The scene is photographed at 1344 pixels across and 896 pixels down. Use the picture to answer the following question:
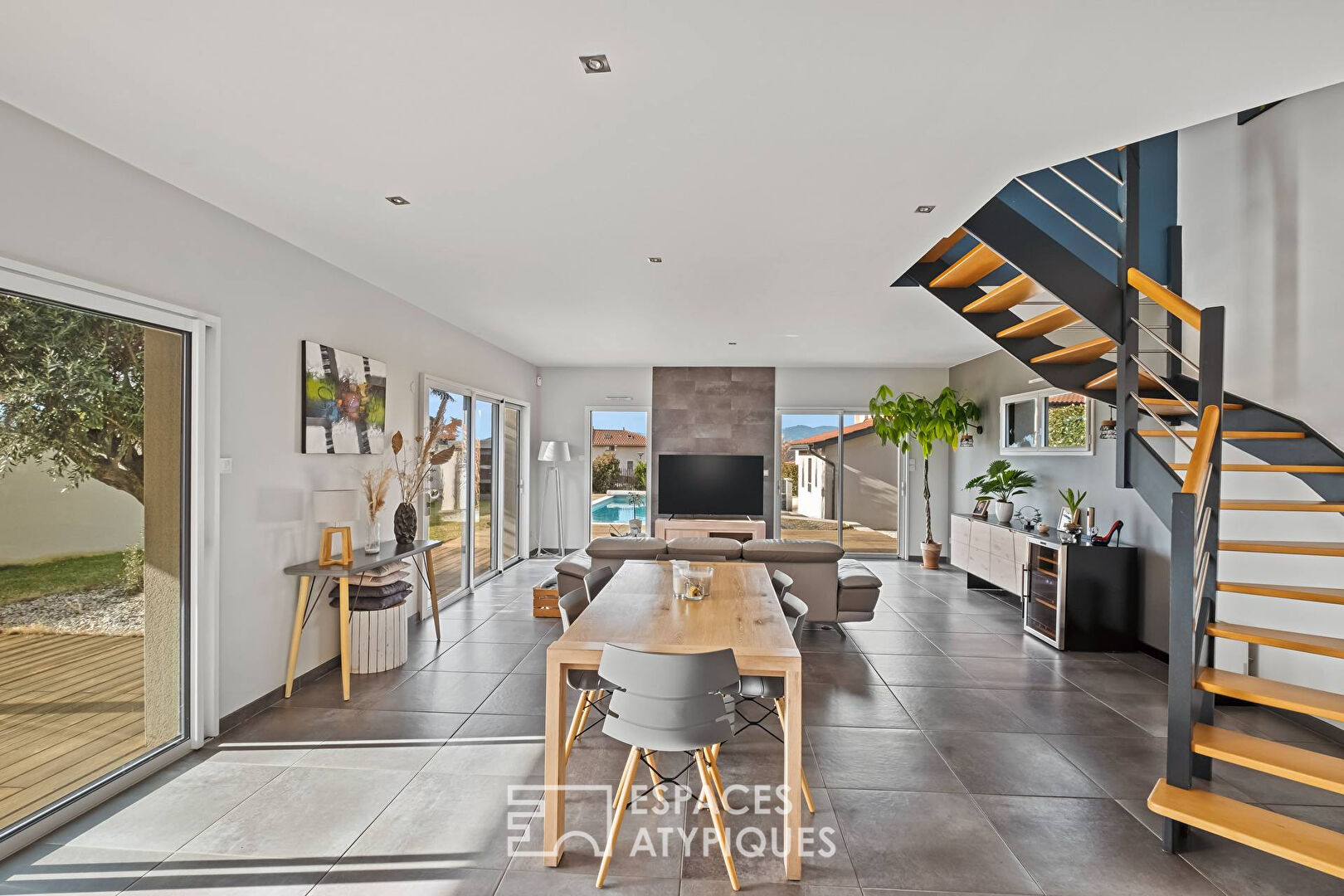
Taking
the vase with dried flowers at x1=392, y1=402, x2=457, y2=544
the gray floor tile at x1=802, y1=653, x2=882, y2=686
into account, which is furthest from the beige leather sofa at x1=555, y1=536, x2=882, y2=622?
the vase with dried flowers at x1=392, y1=402, x2=457, y2=544

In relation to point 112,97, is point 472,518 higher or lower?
lower

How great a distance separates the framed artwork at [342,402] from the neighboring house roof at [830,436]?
588 cm

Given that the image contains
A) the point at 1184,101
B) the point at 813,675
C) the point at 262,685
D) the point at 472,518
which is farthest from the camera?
the point at 472,518

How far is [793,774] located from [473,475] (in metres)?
5.24

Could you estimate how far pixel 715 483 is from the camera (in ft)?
Answer: 30.6

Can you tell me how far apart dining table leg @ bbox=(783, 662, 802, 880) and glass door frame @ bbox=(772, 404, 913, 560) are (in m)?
6.99

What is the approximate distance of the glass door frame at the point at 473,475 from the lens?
18.7 ft

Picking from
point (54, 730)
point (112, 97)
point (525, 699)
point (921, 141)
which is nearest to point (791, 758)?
point (525, 699)

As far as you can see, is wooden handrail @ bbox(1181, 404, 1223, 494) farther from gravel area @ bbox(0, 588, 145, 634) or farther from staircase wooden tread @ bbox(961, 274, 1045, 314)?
gravel area @ bbox(0, 588, 145, 634)

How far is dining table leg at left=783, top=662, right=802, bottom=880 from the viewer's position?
2.30m

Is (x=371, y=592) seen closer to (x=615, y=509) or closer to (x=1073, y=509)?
(x=615, y=509)

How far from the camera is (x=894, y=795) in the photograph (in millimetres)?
2863

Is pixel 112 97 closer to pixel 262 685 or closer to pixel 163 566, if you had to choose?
pixel 163 566

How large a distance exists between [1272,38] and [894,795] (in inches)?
116
